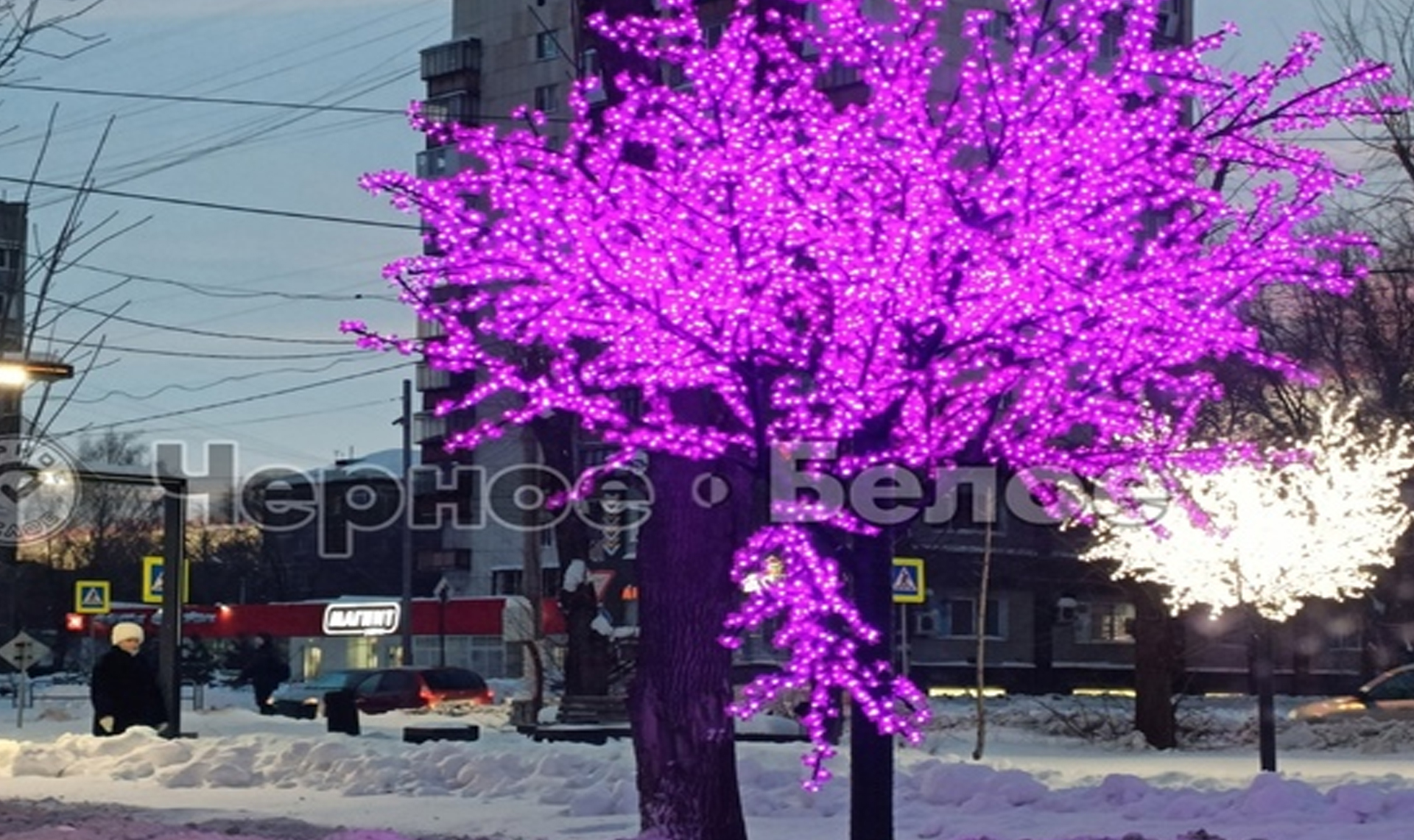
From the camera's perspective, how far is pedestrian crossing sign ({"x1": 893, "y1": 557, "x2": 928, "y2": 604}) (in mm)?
25297

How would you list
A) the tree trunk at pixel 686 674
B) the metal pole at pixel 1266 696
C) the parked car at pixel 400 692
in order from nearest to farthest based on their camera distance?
1. the tree trunk at pixel 686 674
2. the metal pole at pixel 1266 696
3. the parked car at pixel 400 692

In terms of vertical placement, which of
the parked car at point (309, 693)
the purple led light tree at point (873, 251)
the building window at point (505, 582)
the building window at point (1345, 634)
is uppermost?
the purple led light tree at point (873, 251)

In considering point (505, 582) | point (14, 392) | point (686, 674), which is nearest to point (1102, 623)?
point (505, 582)

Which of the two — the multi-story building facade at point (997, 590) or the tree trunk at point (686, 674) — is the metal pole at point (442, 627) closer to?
the multi-story building facade at point (997, 590)

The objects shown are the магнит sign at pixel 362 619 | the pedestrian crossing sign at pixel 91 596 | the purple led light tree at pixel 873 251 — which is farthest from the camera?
the магнит sign at pixel 362 619

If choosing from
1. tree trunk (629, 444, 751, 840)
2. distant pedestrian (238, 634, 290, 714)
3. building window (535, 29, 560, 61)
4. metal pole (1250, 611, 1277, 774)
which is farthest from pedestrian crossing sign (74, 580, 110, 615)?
building window (535, 29, 560, 61)

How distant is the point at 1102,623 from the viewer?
70.7m

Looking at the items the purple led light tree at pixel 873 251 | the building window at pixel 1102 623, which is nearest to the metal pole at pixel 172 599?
the purple led light tree at pixel 873 251

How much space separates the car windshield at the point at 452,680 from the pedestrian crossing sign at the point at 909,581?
22.3m

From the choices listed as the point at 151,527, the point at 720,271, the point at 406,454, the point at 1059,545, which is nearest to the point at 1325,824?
the point at 720,271

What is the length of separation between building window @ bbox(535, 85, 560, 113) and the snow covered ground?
5000 centimetres

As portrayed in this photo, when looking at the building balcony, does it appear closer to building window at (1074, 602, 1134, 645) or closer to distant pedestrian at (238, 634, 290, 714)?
building window at (1074, 602, 1134, 645)

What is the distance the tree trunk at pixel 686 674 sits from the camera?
541 inches

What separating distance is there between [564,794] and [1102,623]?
52624mm
